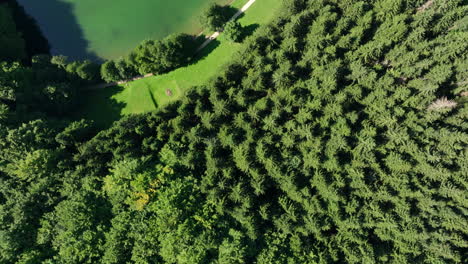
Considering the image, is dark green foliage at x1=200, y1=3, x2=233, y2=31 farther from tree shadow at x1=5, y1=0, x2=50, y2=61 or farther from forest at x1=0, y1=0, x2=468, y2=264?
tree shadow at x1=5, y1=0, x2=50, y2=61

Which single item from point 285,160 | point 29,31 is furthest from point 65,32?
point 285,160

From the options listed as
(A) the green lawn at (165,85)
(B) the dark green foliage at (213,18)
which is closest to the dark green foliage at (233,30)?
(B) the dark green foliage at (213,18)

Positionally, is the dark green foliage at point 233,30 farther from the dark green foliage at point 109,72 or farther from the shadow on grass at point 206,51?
the dark green foliage at point 109,72

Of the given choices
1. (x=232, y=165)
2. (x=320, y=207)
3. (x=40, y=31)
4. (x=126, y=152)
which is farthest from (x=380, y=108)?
(x=40, y=31)

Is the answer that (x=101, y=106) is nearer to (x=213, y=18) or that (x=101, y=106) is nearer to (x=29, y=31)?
(x=29, y=31)

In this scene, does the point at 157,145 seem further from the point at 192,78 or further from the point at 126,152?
the point at 192,78

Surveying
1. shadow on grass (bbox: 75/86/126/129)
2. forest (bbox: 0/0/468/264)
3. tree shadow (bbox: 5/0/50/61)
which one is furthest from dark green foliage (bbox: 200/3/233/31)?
tree shadow (bbox: 5/0/50/61)
